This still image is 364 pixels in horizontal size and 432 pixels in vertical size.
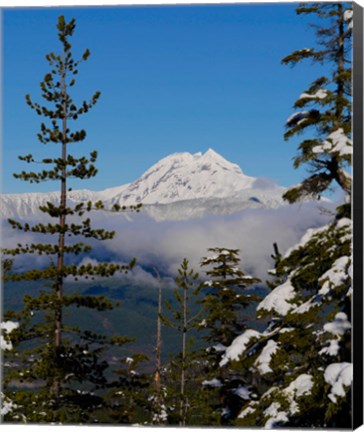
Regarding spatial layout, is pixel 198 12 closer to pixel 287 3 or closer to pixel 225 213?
pixel 287 3

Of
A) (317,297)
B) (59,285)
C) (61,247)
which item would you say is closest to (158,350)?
(59,285)

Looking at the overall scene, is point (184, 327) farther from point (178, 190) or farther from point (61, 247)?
point (178, 190)

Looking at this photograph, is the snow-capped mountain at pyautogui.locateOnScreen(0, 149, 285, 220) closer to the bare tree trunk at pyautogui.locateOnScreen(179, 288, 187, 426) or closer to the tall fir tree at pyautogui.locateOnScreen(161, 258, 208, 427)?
the tall fir tree at pyautogui.locateOnScreen(161, 258, 208, 427)

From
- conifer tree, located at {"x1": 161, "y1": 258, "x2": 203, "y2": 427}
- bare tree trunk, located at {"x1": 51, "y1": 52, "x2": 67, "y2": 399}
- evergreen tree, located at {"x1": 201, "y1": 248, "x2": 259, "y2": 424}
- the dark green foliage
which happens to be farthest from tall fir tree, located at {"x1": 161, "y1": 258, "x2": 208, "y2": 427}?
bare tree trunk, located at {"x1": 51, "y1": 52, "x2": 67, "y2": 399}

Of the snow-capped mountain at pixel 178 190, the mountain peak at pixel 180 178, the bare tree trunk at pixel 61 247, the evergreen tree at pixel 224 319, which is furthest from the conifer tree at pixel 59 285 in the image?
the evergreen tree at pixel 224 319

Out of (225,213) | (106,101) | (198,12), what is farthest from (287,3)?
(225,213)
